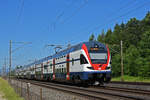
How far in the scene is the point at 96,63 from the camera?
790 inches

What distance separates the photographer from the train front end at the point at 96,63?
65.1 feet

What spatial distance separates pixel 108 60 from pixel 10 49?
Answer: 70.3 feet

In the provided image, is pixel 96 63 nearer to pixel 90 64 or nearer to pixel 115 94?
pixel 90 64

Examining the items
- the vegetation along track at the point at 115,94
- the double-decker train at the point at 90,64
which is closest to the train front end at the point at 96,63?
the double-decker train at the point at 90,64

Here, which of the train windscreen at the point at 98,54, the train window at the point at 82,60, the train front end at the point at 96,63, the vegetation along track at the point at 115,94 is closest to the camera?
the vegetation along track at the point at 115,94

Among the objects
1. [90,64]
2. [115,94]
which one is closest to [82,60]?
[90,64]

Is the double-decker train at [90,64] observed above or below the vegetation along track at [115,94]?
above

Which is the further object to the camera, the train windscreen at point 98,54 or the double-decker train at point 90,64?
the train windscreen at point 98,54

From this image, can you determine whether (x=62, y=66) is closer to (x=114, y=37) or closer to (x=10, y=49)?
(x=10, y=49)

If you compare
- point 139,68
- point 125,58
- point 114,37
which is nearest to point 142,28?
point 114,37

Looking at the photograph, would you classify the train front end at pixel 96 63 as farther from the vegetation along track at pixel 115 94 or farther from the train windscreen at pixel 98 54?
the vegetation along track at pixel 115 94

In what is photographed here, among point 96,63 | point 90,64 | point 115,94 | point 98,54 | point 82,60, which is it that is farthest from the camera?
point 98,54

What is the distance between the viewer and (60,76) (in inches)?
1053

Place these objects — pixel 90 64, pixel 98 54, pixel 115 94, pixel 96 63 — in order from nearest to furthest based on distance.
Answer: pixel 115 94
pixel 90 64
pixel 96 63
pixel 98 54
